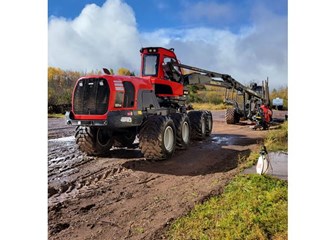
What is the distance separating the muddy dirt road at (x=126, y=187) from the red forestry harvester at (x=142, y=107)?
14 cm

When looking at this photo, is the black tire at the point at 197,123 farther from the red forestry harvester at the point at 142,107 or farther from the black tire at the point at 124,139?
the black tire at the point at 124,139

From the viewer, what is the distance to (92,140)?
352cm

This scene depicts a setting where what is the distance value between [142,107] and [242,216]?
5.84 ft

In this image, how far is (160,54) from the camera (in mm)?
3164

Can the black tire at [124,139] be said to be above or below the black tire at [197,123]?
below

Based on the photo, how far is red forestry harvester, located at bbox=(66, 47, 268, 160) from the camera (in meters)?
2.93

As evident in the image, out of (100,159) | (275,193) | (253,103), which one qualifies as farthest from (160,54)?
(253,103)

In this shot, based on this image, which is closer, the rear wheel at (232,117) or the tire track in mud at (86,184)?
the tire track in mud at (86,184)

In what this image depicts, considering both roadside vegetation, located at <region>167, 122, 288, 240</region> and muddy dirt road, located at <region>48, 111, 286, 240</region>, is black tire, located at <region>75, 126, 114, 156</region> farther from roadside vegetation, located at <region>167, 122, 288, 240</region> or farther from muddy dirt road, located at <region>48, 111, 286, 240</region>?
roadside vegetation, located at <region>167, 122, 288, 240</region>

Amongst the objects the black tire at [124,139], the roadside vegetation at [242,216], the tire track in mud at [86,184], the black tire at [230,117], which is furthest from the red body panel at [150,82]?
the black tire at [230,117]

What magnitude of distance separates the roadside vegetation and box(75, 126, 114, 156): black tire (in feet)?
5.72

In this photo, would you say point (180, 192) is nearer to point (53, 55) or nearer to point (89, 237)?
point (89, 237)

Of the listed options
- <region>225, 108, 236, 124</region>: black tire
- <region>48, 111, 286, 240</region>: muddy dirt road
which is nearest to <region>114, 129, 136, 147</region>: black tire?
<region>48, 111, 286, 240</region>: muddy dirt road

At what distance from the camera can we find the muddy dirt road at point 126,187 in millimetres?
1848
